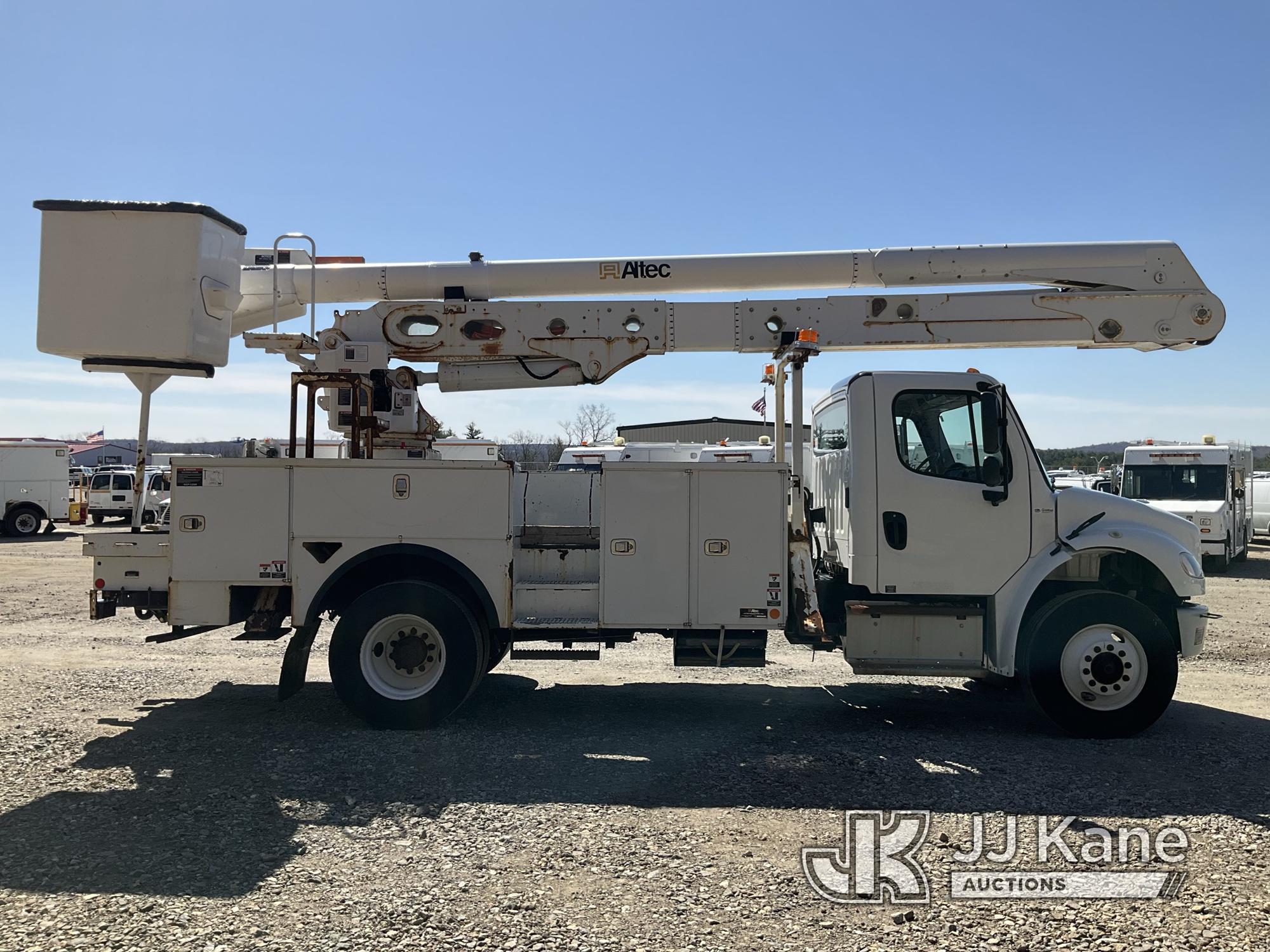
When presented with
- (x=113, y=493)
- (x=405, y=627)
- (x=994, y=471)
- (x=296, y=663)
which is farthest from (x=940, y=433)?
(x=113, y=493)

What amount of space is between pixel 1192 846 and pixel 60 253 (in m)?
8.48

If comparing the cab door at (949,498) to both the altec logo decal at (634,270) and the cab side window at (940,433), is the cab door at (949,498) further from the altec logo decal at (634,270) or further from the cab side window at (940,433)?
the altec logo decal at (634,270)

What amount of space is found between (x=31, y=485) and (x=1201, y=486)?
31.2m

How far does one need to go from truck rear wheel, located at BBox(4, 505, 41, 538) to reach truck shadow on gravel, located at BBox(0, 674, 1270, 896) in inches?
950

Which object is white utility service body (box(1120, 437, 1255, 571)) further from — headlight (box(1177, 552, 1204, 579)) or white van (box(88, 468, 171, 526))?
white van (box(88, 468, 171, 526))

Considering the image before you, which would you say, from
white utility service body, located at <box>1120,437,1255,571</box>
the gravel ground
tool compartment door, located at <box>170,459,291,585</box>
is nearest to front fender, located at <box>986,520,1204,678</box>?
the gravel ground

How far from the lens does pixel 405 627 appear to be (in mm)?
6938

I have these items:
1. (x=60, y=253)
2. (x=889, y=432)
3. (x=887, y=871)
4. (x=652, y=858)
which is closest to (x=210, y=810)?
(x=652, y=858)

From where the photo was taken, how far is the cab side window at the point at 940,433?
7008 millimetres

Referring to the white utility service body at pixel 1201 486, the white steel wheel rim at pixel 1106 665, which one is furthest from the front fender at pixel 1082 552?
the white utility service body at pixel 1201 486

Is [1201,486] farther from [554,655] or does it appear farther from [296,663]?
[296,663]

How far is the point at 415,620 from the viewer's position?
6.90 meters

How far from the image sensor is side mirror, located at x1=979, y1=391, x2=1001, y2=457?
269 inches

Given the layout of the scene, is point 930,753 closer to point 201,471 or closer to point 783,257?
point 783,257
